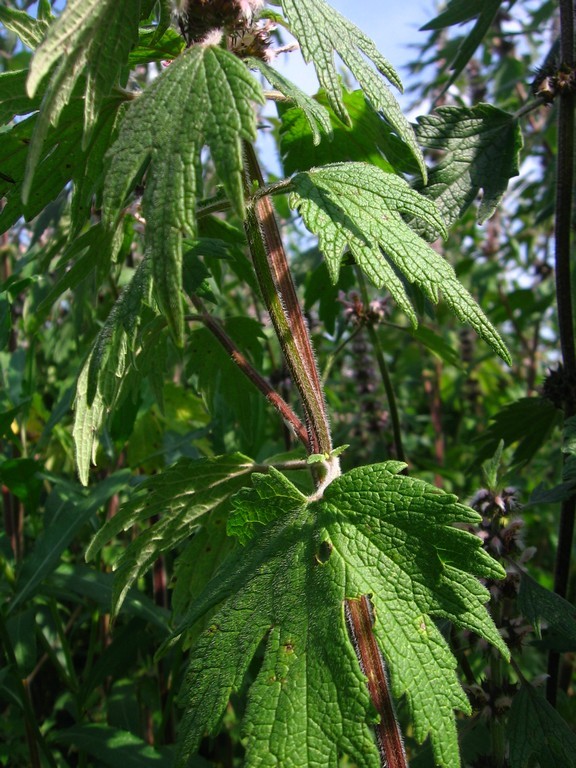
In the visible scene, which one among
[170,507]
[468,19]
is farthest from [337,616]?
[468,19]

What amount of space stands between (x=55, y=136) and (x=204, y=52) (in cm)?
32

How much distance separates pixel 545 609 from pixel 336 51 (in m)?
0.95

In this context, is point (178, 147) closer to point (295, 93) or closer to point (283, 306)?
point (295, 93)

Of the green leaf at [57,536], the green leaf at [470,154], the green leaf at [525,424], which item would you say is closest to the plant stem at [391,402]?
the green leaf at [525,424]

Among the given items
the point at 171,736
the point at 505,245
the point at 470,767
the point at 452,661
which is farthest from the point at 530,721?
the point at 505,245

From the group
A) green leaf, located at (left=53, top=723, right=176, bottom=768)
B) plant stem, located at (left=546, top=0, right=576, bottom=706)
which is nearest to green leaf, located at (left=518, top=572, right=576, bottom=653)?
plant stem, located at (left=546, top=0, right=576, bottom=706)

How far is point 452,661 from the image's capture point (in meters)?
0.93

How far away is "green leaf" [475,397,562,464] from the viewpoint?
1.79 meters

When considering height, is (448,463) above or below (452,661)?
above

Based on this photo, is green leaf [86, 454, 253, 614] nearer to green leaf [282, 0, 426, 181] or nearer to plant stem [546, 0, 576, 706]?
green leaf [282, 0, 426, 181]

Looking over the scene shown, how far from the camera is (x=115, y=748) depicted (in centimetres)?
166

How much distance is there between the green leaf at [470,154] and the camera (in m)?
1.49

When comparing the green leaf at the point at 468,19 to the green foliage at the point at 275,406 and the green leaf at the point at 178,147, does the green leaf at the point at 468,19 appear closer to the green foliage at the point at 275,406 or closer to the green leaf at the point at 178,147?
the green foliage at the point at 275,406

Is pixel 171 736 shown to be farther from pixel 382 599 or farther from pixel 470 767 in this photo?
pixel 382 599
